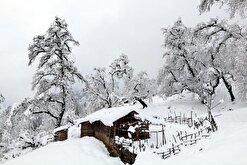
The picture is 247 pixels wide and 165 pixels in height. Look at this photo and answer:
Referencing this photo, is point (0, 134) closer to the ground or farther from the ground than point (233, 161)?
farther from the ground

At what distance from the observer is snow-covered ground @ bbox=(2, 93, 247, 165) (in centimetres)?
1195

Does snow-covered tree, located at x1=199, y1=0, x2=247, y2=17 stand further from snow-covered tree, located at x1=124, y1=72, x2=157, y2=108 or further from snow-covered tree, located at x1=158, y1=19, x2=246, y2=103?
snow-covered tree, located at x1=124, y1=72, x2=157, y2=108

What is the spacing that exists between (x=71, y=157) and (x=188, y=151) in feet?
33.5

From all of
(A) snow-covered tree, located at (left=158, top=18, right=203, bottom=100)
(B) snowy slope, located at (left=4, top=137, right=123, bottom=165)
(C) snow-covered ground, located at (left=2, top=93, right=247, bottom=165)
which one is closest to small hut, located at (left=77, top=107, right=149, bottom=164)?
(C) snow-covered ground, located at (left=2, top=93, right=247, bottom=165)

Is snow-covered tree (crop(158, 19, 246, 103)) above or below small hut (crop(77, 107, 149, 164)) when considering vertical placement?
above

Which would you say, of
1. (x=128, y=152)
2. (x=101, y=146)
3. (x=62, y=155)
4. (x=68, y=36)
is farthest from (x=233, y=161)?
(x=68, y=36)

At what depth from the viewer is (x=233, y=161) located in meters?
10.9

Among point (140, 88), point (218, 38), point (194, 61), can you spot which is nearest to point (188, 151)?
point (218, 38)

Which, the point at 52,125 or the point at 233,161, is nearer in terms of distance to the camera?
the point at 233,161

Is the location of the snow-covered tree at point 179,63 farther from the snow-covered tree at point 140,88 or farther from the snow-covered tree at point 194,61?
the snow-covered tree at point 140,88

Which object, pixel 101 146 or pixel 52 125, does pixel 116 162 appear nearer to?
pixel 101 146

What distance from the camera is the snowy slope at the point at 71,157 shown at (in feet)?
67.1

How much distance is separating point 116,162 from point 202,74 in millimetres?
18174

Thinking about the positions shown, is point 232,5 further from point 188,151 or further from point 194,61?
point 194,61
